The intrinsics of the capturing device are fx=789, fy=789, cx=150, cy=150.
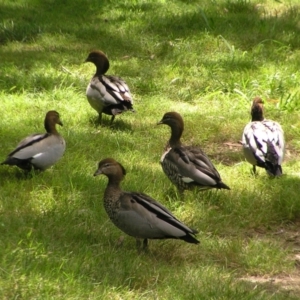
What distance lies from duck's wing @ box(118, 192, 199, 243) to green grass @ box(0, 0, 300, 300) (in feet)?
0.68

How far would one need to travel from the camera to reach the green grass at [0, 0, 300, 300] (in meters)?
5.32

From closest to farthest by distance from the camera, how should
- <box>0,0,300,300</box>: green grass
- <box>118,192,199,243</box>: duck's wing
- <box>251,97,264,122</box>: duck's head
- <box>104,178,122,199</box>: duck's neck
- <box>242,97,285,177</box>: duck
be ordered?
<box>0,0,300,300</box>: green grass → <box>118,192,199,243</box>: duck's wing → <box>104,178,122,199</box>: duck's neck → <box>242,97,285,177</box>: duck → <box>251,97,264,122</box>: duck's head

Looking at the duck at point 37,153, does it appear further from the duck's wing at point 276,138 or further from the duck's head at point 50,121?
the duck's wing at point 276,138

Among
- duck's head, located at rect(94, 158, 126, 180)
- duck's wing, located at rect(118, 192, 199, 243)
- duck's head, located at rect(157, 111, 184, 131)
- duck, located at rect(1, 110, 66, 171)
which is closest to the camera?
duck's wing, located at rect(118, 192, 199, 243)

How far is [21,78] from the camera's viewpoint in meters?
9.62

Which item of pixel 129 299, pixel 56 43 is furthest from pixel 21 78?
pixel 129 299

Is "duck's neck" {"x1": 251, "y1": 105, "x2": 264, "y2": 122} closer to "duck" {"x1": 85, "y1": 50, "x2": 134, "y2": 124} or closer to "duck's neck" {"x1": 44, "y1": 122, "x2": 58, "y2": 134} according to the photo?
"duck" {"x1": 85, "y1": 50, "x2": 134, "y2": 124}

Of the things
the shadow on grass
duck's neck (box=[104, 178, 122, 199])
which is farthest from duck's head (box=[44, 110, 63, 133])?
the shadow on grass

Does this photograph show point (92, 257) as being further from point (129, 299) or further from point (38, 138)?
point (38, 138)

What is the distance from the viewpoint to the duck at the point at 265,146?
282 inches

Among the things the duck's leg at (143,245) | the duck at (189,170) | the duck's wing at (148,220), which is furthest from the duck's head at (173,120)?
the duck's leg at (143,245)

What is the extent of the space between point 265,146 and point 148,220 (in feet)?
6.60

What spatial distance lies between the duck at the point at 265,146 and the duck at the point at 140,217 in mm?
1613

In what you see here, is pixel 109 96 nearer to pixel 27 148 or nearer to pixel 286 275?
pixel 27 148
